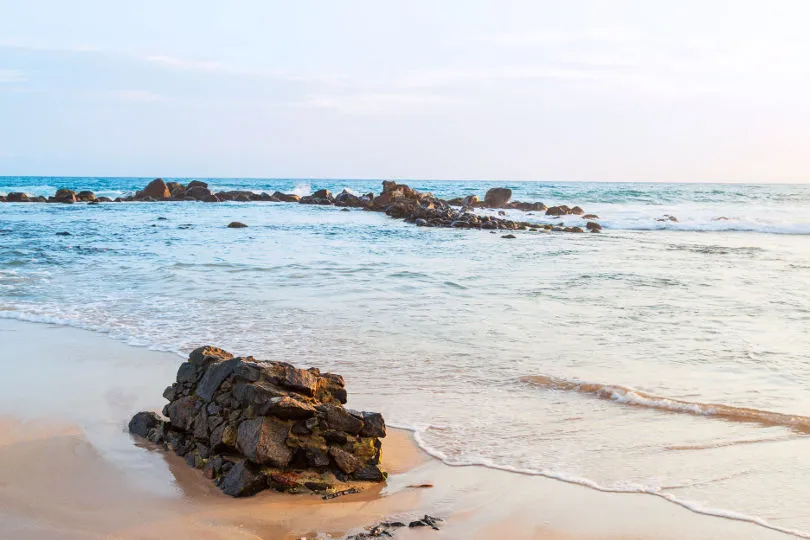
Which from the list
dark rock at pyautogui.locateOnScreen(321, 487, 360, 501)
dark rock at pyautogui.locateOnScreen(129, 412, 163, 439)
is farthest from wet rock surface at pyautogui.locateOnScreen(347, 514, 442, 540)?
dark rock at pyautogui.locateOnScreen(129, 412, 163, 439)

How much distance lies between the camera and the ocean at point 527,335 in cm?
470

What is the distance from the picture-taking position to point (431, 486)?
166 inches

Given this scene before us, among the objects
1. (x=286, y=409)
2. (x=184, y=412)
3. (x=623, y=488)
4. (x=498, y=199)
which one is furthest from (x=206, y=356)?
(x=498, y=199)

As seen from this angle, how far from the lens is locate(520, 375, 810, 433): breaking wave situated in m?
5.31

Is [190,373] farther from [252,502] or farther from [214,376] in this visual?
[252,502]

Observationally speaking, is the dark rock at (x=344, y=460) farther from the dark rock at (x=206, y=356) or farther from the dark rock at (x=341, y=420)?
the dark rock at (x=206, y=356)

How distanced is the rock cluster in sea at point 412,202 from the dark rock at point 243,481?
2440 cm

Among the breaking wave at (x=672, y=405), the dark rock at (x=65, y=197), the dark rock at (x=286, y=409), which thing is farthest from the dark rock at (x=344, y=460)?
the dark rock at (x=65, y=197)

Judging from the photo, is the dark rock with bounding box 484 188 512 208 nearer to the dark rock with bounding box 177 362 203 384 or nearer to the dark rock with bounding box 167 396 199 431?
the dark rock with bounding box 177 362 203 384

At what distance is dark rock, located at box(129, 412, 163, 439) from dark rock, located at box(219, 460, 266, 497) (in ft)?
3.65

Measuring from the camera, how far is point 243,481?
157 inches

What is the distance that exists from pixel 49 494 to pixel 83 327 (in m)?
5.06

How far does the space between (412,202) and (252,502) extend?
104 feet

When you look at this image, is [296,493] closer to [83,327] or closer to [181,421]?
[181,421]
